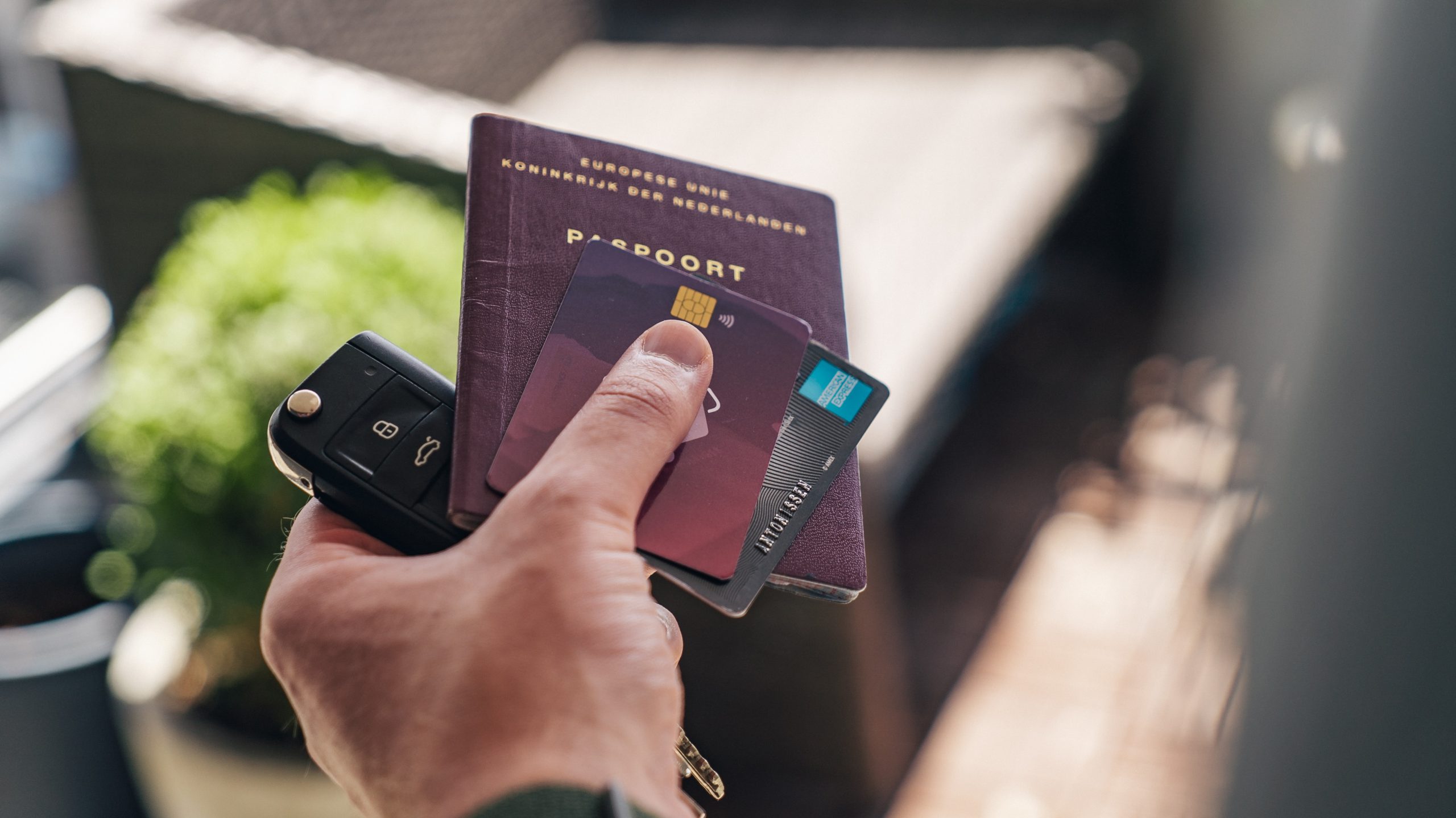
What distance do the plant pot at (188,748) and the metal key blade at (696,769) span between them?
784mm

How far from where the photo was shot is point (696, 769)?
61cm

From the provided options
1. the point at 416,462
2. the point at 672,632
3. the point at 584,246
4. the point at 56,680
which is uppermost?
the point at 584,246

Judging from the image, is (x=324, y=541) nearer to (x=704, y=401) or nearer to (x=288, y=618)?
(x=288, y=618)

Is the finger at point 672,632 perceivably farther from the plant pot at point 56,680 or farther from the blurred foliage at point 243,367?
the plant pot at point 56,680

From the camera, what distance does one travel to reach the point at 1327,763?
883 mm

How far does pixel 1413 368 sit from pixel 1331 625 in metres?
0.25

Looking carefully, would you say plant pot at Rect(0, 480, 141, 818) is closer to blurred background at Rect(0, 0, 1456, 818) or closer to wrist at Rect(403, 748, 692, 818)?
blurred background at Rect(0, 0, 1456, 818)

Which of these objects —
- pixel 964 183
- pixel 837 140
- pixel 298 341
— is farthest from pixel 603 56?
pixel 298 341

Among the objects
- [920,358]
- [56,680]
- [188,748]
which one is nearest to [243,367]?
[188,748]

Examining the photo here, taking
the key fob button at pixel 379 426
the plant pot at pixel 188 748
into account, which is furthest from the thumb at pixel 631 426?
the plant pot at pixel 188 748

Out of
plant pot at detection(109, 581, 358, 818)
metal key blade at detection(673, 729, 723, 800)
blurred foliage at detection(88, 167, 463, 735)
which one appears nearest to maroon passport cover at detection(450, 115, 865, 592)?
metal key blade at detection(673, 729, 723, 800)

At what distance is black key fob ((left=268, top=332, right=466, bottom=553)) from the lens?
0.57m

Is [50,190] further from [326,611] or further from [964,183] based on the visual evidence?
[326,611]

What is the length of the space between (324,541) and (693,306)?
0.24 m
